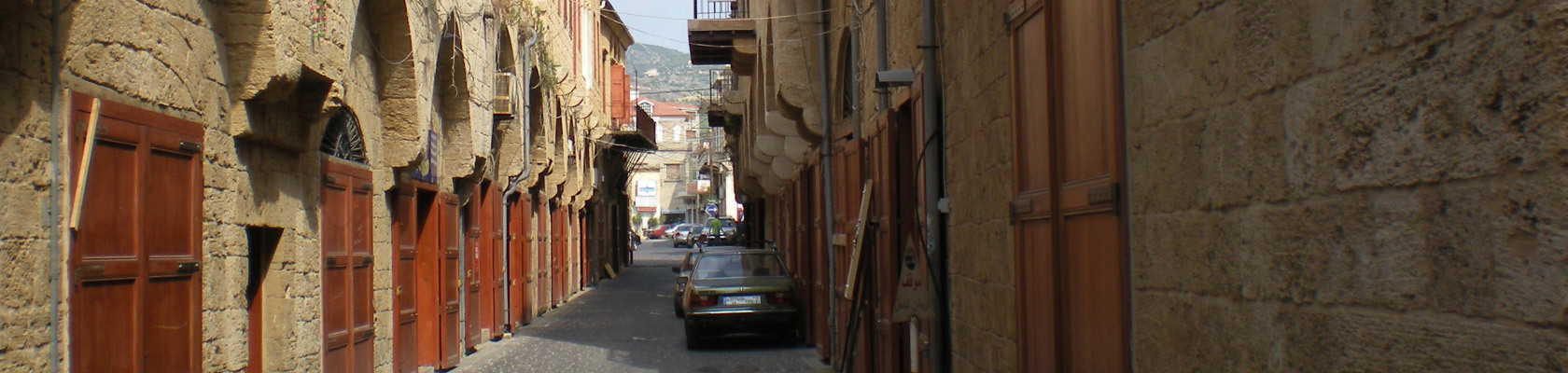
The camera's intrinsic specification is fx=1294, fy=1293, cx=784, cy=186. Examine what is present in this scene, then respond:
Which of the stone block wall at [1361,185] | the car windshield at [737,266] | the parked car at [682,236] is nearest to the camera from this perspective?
the stone block wall at [1361,185]

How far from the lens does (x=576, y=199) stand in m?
28.6

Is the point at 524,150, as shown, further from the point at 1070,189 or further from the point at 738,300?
the point at 1070,189

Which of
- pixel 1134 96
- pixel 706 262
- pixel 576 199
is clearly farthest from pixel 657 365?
pixel 576 199

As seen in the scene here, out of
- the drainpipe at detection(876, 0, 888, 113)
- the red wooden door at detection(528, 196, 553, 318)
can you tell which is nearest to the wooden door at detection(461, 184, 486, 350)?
the red wooden door at detection(528, 196, 553, 318)

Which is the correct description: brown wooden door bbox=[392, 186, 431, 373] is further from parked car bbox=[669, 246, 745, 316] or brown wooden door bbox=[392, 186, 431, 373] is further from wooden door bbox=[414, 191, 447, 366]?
parked car bbox=[669, 246, 745, 316]

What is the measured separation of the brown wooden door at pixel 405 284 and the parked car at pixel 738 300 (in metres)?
3.62

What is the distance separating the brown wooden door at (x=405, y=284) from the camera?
11945 millimetres

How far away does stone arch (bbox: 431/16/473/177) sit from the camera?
13.3m

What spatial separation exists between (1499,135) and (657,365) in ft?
41.0

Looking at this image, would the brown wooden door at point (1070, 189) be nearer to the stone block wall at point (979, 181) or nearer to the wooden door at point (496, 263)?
the stone block wall at point (979, 181)

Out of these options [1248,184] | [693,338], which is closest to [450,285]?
[693,338]

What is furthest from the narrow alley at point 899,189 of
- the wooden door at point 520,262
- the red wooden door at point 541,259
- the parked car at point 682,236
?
the parked car at point 682,236

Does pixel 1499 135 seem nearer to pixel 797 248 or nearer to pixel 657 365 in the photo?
pixel 657 365

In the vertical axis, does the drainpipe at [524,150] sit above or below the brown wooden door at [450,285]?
above
